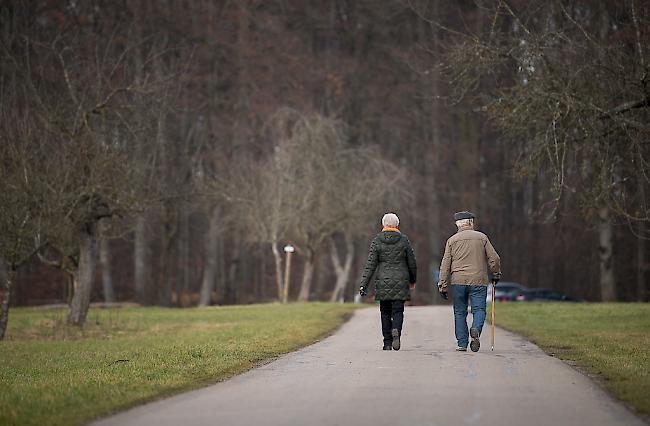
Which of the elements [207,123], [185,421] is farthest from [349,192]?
[185,421]

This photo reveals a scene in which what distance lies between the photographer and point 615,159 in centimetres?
2239

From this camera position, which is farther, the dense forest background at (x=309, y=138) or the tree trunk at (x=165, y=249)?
the tree trunk at (x=165, y=249)

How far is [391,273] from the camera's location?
16047mm

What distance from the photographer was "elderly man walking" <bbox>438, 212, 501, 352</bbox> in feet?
51.7

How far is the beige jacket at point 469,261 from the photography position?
620 inches

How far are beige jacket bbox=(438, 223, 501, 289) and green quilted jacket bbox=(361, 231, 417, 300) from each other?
0.52 m

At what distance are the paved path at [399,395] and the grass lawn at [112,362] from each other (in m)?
0.50

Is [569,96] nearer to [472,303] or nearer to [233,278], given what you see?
[472,303]

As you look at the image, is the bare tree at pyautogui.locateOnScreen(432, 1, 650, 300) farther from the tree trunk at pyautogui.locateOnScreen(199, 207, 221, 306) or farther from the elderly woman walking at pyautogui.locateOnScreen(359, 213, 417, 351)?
the tree trunk at pyautogui.locateOnScreen(199, 207, 221, 306)

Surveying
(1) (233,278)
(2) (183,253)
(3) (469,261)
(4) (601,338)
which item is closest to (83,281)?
(4) (601,338)

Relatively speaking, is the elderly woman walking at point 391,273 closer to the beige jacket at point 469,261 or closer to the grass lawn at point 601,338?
the beige jacket at point 469,261

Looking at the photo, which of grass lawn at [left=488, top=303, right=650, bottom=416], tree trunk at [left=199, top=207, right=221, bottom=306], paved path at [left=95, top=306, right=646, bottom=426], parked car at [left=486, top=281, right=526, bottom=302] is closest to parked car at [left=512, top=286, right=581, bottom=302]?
parked car at [left=486, top=281, right=526, bottom=302]

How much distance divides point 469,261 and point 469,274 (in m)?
0.20

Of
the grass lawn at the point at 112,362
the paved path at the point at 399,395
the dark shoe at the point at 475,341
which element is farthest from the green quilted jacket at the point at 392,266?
the grass lawn at the point at 112,362
